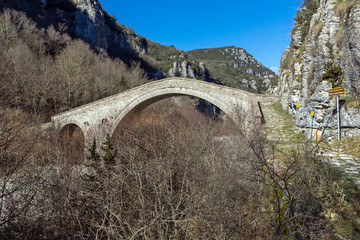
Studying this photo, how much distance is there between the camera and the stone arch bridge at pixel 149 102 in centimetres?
1122

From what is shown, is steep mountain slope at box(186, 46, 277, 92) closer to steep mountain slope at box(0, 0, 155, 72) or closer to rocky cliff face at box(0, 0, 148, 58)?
steep mountain slope at box(0, 0, 155, 72)

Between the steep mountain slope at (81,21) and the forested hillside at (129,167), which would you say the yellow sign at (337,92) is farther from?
the steep mountain slope at (81,21)

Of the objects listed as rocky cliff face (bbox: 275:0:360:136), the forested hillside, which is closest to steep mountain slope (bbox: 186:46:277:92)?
the forested hillside

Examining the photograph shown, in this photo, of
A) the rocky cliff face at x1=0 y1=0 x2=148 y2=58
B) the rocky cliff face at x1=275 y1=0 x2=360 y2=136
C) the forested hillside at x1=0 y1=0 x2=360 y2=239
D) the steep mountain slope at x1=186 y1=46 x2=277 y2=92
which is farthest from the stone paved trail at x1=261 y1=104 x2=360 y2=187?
the steep mountain slope at x1=186 y1=46 x2=277 y2=92

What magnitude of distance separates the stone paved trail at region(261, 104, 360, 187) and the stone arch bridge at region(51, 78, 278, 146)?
2.93ft

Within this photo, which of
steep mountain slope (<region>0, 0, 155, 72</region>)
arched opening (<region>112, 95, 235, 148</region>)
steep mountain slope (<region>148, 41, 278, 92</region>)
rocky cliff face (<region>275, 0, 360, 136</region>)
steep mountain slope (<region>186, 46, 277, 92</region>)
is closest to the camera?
rocky cliff face (<region>275, 0, 360, 136</region>)

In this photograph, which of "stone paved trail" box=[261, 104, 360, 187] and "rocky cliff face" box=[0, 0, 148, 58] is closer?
"stone paved trail" box=[261, 104, 360, 187]

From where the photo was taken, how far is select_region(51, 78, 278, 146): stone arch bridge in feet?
36.8

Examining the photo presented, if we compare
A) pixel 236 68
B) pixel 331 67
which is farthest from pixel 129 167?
pixel 236 68

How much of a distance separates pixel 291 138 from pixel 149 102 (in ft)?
32.0

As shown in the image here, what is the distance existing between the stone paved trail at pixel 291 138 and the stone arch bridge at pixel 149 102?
892 mm

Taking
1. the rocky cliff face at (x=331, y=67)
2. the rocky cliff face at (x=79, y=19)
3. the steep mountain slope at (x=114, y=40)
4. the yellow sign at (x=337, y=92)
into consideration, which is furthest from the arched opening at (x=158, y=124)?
the rocky cliff face at (x=79, y=19)

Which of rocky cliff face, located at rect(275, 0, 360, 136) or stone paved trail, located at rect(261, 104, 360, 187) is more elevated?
rocky cliff face, located at rect(275, 0, 360, 136)

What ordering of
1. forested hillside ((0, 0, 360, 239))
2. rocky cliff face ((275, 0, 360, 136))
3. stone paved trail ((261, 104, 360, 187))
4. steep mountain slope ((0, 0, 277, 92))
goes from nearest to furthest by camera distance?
1. forested hillside ((0, 0, 360, 239))
2. stone paved trail ((261, 104, 360, 187))
3. rocky cliff face ((275, 0, 360, 136))
4. steep mountain slope ((0, 0, 277, 92))
